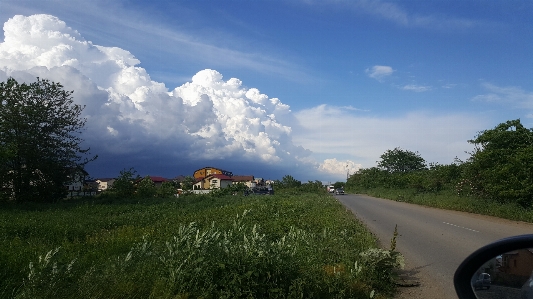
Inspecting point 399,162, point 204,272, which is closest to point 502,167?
point 204,272

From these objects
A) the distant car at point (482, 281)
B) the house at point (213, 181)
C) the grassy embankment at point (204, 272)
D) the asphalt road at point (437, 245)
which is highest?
the house at point (213, 181)

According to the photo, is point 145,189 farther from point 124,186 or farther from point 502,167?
point 502,167

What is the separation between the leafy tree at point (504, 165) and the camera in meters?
22.2

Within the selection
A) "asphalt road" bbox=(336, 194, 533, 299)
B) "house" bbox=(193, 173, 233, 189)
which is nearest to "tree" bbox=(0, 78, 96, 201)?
"asphalt road" bbox=(336, 194, 533, 299)

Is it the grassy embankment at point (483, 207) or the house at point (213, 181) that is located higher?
the house at point (213, 181)

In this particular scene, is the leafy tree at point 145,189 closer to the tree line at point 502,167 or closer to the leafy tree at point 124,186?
the leafy tree at point 124,186

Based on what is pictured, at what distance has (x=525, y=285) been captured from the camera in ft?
8.35

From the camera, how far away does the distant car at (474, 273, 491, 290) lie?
9.95ft

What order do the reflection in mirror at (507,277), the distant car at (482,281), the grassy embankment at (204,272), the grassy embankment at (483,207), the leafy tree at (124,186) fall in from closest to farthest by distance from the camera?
the reflection in mirror at (507,277) → the distant car at (482,281) → the grassy embankment at (204,272) → the grassy embankment at (483,207) → the leafy tree at (124,186)

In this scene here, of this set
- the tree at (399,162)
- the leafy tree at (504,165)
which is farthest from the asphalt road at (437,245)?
the tree at (399,162)

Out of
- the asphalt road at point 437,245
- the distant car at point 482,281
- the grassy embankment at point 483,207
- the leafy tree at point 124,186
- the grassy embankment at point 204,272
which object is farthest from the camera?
the leafy tree at point 124,186

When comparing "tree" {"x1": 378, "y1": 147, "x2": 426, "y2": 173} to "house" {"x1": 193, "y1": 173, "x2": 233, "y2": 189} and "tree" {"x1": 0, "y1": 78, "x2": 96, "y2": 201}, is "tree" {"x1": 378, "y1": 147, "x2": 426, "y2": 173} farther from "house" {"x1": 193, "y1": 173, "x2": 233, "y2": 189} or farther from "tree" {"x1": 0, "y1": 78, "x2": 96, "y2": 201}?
"tree" {"x1": 0, "y1": 78, "x2": 96, "y2": 201}

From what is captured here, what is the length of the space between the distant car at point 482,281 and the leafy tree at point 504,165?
21766 mm

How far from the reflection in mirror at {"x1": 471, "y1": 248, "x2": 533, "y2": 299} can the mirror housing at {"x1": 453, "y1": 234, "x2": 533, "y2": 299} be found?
0.03 meters
